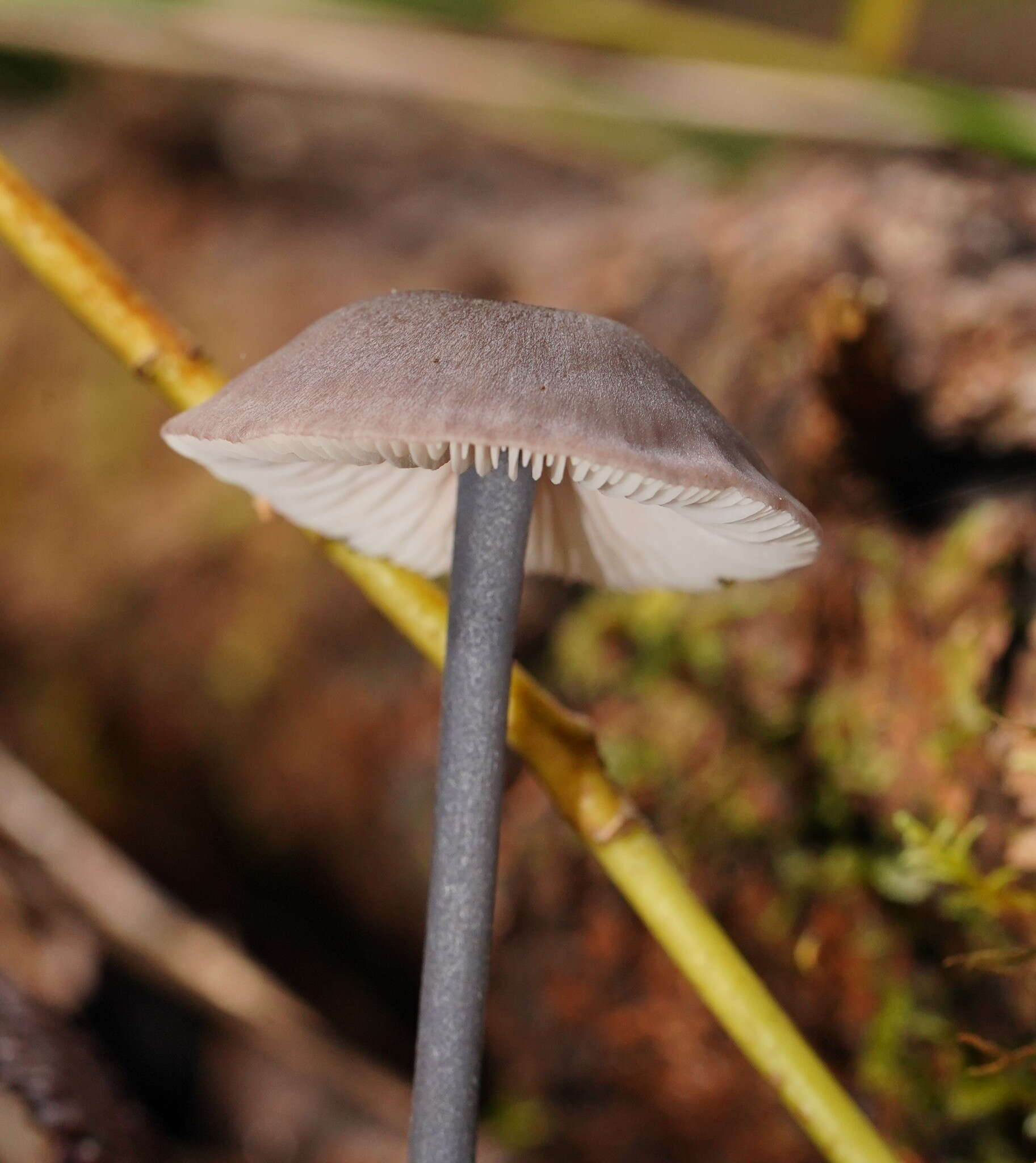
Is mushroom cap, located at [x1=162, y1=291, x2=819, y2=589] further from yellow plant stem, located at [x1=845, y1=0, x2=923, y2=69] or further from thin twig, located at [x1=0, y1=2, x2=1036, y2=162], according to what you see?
yellow plant stem, located at [x1=845, y1=0, x2=923, y2=69]

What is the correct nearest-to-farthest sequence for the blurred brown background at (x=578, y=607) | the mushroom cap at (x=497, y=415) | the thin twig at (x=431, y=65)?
the mushroom cap at (x=497, y=415), the blurred brown background at (x=578, y=607), the thin twig at (x=431, y=65)

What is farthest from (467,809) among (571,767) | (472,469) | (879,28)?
(879,28)

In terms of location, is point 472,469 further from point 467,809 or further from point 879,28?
point 879,28

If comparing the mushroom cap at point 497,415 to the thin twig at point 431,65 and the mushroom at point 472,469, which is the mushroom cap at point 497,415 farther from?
the thin twig at point 431,65

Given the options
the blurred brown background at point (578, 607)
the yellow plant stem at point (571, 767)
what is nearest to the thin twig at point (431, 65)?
the blurred brown background at point (578, 607)

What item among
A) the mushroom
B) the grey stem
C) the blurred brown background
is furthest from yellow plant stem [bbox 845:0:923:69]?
the grey stem

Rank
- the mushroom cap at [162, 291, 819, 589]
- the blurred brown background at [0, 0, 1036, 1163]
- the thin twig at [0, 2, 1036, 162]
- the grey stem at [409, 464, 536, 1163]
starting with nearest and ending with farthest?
1. the mushroom cap at [162, 291, 819, 589]
2. the grey stem at [409, 464, 536, 1163]
3. the blurred brown background at [0, 0, 1036, 1163]
4. the thin twig at [0, 2, 1036, 162]
